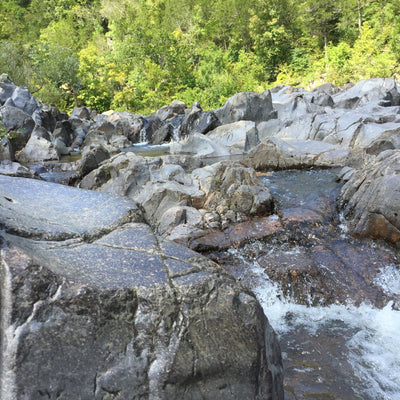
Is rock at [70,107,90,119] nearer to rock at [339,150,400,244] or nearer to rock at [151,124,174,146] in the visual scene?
rock at [151,124,174,146]

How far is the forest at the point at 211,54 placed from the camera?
34.6 metres

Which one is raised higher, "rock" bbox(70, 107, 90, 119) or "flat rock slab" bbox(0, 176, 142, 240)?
"flat rock slab" bbox(0, 176, 142, 240)

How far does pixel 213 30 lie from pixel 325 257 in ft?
138

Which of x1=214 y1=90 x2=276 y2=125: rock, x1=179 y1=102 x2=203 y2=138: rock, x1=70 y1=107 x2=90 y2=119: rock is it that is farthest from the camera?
x1=70 y1=107 x2=90 y2=119: rock

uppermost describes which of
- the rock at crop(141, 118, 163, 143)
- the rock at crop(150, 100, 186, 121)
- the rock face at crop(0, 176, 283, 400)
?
the rock face at crop(0, 176, 283, 400)

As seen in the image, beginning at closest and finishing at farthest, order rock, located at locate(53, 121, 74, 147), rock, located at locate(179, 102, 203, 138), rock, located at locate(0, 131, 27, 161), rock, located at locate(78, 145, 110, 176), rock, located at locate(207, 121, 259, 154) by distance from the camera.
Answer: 1. rock, located at locate(78, 145, 110, 176)
2. rock, located at locate(0, 131, 27, 161)
3. rock, located at locate(207, 121, 259, 154)
4. rock, located at locate(53, 121, 74, 147)
5. rock, located at locate(179, 102, 203, 138)

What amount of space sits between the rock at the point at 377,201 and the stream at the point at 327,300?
308 millimetres

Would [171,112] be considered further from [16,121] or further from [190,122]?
[16,121]

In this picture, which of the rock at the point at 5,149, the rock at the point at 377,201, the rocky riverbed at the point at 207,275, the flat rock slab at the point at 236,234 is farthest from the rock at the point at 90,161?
the rock at the point at 377,201

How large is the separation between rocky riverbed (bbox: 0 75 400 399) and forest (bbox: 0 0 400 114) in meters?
22.9

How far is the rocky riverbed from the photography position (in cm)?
230

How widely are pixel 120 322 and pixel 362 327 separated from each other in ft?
15.0

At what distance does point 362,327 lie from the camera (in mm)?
5492

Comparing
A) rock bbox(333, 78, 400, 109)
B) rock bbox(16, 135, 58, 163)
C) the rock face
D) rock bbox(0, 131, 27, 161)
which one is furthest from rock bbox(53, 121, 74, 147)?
the rock face
